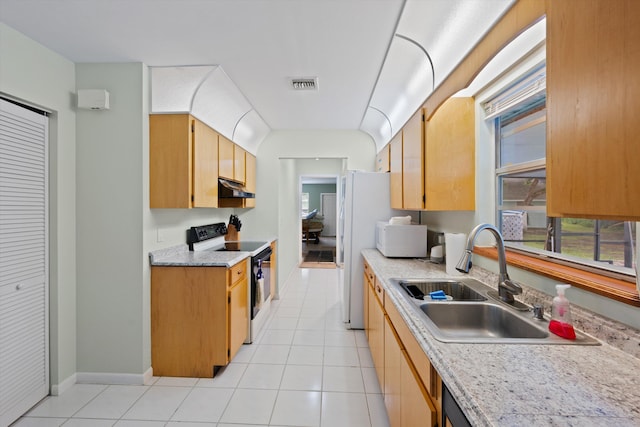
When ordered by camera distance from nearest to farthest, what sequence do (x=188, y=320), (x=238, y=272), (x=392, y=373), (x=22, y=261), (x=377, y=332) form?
(x=392, y=373) < (x=22, y=261) < (x=377, y=332) < (x=188, y=320) < (x=238, y=272)

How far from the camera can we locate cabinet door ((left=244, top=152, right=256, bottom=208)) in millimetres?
4070

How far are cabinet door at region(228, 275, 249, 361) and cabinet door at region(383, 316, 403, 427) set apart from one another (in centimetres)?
132

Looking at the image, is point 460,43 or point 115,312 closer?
point 460,43

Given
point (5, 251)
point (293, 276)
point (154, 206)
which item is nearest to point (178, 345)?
point (154, 206)

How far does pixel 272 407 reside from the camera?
2.05 meters

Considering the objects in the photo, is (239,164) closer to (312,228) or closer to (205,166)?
(205,166)

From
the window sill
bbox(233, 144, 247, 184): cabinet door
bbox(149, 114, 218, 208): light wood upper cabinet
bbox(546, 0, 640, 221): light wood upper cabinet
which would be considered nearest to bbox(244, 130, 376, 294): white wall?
bbox(233, 144, 247, 184): cabinet door

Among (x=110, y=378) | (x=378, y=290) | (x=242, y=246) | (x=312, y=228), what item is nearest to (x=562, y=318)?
(x=378, y=290)

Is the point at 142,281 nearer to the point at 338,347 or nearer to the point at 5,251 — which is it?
the point at 5,251

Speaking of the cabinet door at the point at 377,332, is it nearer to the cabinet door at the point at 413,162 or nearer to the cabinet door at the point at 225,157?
the cabinet door at the point at 413,162

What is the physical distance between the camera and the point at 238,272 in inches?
108

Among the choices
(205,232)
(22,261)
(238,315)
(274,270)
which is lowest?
(238,315)

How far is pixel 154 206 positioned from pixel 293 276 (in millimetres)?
3635

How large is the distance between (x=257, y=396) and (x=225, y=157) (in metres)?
2.34
